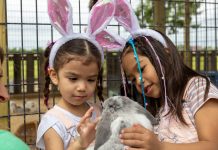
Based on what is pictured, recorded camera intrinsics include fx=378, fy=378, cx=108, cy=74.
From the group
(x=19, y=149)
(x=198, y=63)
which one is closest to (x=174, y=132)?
(x=19, y=149)

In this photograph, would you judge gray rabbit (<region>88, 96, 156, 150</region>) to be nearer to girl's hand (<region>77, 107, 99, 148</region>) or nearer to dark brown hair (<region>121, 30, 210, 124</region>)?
girl's hand (<region>77, 107, 99, 148</region>)

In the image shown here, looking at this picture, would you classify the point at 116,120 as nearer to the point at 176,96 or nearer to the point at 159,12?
the point at 176,96

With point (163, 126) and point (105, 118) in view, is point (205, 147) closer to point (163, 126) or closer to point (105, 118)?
point (163, 126)

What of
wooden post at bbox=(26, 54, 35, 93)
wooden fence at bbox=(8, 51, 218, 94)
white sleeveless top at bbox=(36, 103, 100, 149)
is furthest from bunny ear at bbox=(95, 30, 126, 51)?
wooden post at bbox=(26, 54, 35, 93)

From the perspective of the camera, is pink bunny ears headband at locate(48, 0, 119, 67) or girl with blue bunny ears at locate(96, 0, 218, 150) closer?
girl with blue bunny ears at locate(96, 0, 218, 150)

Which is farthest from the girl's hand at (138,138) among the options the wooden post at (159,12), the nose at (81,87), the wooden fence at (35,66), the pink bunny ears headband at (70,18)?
the wooden post at (159,12)

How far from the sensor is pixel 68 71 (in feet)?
4.11

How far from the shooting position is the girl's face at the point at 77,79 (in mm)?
1240

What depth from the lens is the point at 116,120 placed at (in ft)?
2.97

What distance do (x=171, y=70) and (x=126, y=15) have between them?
244 millimetres

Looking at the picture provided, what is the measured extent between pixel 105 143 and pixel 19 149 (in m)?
0.20

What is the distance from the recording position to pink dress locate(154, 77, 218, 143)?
115 cm

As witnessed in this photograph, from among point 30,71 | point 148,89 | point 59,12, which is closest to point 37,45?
point 30,71

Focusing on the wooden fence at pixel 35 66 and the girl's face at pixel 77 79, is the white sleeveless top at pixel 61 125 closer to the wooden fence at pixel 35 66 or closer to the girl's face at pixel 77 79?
the girl's face at pixel 77 79
